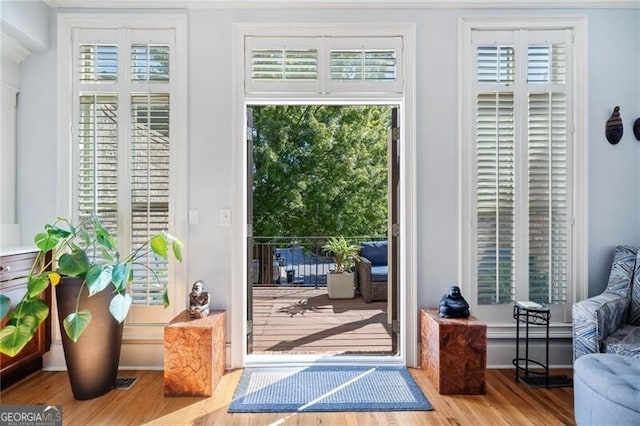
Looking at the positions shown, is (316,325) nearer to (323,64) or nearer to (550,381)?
(550,381)

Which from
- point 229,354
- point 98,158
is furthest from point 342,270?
point 98,158

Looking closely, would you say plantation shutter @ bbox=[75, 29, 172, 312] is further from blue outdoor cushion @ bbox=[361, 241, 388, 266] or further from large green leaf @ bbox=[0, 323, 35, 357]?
blue outdoor cushion @ bbox=[361, 241, 388, 266]

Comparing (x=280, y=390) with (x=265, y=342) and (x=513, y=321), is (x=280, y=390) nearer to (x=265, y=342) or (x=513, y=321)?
(x=265, y=342)

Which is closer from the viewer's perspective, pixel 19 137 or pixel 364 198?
pixel 19 137

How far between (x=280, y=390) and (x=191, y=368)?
64 cm

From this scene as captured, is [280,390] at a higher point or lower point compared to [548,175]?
lower

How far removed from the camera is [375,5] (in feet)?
9.92

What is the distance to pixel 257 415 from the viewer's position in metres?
2.32

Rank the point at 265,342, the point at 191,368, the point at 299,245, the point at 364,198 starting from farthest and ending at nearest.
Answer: the point at 364,198 → the point at 299,245 → the point at 265,342 → the point at 191,368

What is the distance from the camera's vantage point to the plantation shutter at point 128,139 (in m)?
3.00

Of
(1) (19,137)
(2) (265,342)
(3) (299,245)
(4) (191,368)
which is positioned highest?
(1) (19,137)

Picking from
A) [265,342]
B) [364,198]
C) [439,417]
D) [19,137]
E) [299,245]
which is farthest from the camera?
[364,198]

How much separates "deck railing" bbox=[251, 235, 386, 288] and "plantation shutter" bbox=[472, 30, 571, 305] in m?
3.50

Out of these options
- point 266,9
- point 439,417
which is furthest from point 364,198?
point 439,417
